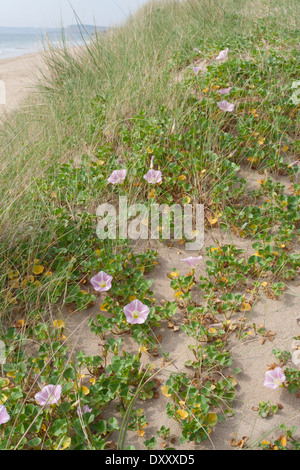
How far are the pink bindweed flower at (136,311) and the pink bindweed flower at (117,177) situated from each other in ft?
3.67

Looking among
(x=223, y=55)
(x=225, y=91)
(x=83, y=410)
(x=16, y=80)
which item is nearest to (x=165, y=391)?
(x=83, y=410)

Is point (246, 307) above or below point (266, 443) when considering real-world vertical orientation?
above

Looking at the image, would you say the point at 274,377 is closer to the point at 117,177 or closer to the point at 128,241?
the point at 128,241

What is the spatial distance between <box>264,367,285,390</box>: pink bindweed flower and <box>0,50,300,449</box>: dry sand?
0.37 feet

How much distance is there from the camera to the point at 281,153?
3.57 metres

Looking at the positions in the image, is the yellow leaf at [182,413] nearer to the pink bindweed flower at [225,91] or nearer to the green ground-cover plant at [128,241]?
the green ground-cover plant at [128,241]

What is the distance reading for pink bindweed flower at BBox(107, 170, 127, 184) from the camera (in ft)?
10.1

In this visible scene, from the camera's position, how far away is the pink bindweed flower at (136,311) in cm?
228

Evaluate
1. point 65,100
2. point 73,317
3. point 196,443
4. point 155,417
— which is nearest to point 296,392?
point 196,443

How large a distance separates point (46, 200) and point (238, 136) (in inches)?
69.0

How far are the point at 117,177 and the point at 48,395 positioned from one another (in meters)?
1.70

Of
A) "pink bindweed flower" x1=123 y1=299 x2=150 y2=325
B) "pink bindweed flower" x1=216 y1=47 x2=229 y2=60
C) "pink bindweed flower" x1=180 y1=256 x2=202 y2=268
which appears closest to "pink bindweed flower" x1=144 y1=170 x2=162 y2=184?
"pink bindweed flower" x1=180 y1=256 x2=202 y2=268

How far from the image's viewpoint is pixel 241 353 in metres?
2.24
